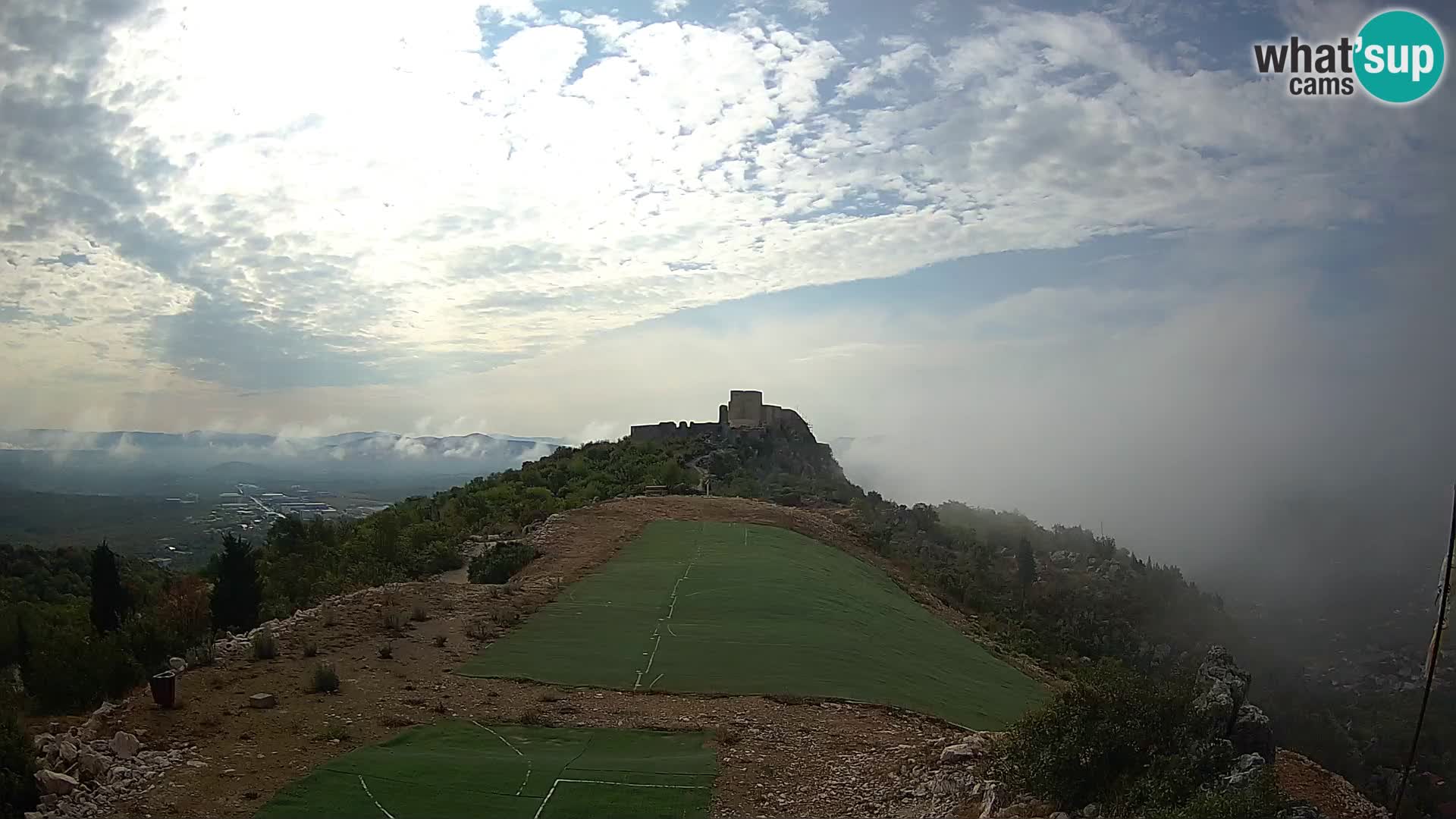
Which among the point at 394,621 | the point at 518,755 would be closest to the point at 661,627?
the point at 394,621

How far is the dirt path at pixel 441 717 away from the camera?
9.33m

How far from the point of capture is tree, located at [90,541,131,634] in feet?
62.6

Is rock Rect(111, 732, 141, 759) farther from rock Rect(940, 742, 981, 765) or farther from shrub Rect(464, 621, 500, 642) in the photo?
rock Rect(940, 742, 981, 765)

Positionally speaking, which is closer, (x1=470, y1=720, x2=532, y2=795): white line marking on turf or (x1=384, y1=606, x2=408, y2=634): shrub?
(x1=470, y1=720, x2=532, y2=795): white line marking on turf

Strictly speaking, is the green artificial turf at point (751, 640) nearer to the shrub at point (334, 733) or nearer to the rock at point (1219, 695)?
the shrub at point (334, 733)

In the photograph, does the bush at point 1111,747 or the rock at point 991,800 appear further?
the rock at point 991,800

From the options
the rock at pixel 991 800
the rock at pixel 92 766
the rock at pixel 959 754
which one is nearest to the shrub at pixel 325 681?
the rock at pixel 92 766

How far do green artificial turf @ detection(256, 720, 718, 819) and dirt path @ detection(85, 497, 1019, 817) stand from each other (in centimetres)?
32

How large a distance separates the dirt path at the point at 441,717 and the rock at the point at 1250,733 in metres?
2.63

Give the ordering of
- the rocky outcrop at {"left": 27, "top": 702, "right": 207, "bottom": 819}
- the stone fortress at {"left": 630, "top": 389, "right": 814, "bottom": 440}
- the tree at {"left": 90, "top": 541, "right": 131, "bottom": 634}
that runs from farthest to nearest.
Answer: the stone fortress at {"left": 630, "top": 389, "right": 814, "bottom": 440} → the tree at {"left": 90, "top": 541, "right": 131, "bottom": 634} → the rocky outcrop at {"left": 27, "top": 702, "right": 207, "bottom": 819}

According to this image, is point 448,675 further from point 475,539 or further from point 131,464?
point 131,464

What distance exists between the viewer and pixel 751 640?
16750 mm

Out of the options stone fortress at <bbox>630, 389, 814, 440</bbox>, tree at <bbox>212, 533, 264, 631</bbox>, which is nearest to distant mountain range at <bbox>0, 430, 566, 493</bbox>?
stone fortress at <bbox>630, 389, 814, 440</bbox>

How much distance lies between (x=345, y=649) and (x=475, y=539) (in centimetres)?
1365
